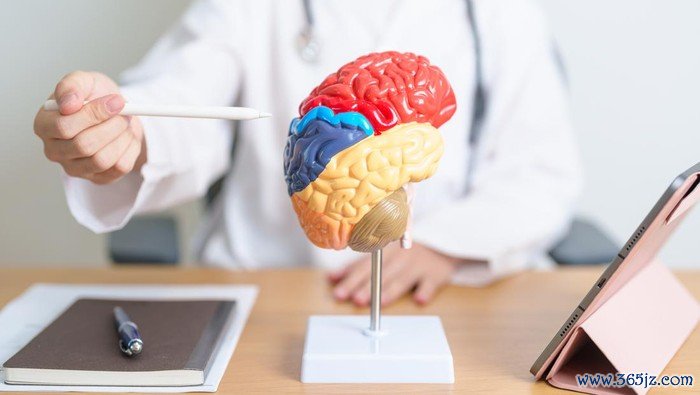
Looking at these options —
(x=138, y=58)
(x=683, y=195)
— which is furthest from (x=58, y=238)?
(x=683, y=195)

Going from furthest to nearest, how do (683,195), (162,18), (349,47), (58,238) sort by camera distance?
(58,238) → (162,18) → (349,47) → (683,195)

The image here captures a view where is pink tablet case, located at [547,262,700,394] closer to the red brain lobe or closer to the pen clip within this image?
the red brain lobe

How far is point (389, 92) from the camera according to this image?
0.56 meters

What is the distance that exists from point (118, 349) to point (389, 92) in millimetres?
330

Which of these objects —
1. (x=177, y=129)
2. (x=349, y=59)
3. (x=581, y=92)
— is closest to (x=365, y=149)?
(x=177, y=129)

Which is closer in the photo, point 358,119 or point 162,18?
point 358,119

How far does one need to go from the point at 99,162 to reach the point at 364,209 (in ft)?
0.88

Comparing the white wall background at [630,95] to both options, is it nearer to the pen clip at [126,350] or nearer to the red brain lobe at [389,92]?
the red brain lobe at [389,92]

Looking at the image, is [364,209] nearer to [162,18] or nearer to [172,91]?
[172,91]

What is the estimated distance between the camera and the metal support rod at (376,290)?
0.64m

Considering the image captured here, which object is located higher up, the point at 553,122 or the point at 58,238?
the point at 553,122

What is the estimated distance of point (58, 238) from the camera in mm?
1441

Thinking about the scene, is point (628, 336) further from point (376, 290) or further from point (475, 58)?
point (475, 58)

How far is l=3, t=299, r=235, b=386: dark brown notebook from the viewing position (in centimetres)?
58
